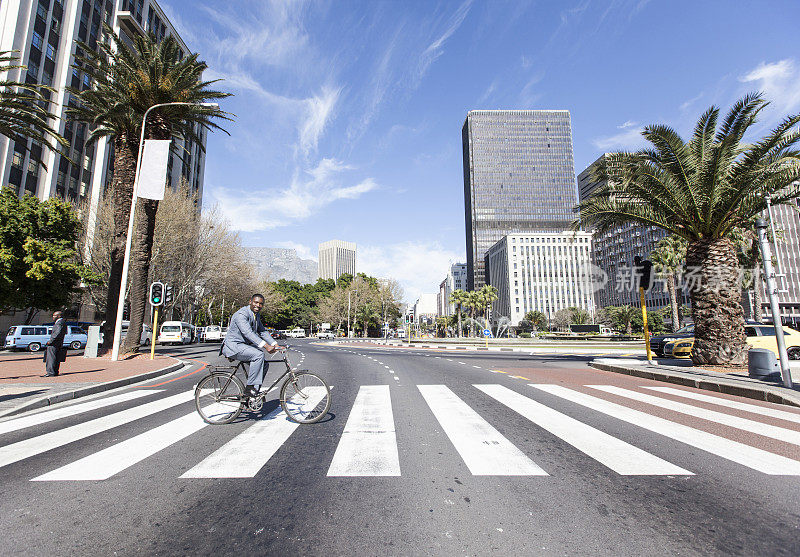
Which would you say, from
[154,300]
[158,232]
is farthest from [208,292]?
[154,300]

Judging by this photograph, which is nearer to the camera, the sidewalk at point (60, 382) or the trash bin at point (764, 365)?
the sidewalk at point (60, 382)

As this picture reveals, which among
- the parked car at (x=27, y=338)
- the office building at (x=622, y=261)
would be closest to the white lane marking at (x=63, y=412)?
the parked car at (x=27, y=338)

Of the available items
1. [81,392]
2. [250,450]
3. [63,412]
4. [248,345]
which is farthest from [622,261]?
[63,412]

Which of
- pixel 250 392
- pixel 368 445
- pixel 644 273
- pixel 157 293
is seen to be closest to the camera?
pixel 368 445

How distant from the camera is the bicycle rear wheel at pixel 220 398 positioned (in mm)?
5344

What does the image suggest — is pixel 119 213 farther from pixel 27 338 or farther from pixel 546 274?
pixel 546 274

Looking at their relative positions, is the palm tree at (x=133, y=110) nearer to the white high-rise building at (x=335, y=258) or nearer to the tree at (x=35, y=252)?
the tree at (x=35, y=252)

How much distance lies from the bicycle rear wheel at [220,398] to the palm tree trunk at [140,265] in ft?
43.7

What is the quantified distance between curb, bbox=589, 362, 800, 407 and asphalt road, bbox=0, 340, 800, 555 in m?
1.74

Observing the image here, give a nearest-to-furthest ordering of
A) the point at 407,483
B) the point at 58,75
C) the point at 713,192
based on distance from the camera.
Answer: the point at 407,483 < the point at 713,192 < the point at 58,75

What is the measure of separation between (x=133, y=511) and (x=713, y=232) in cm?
1547

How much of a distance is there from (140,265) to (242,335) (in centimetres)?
1468

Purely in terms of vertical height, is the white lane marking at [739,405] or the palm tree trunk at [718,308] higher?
the palm tree trunk at [718,308]

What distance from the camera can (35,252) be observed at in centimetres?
2006
